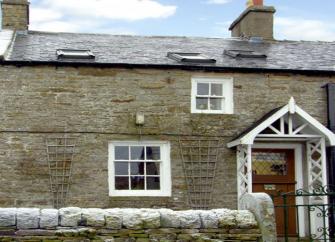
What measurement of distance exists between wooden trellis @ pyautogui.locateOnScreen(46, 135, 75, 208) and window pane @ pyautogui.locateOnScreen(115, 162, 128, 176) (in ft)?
3.79

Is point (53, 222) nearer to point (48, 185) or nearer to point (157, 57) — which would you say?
point (48, 185)

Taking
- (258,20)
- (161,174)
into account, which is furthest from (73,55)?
(258,20)

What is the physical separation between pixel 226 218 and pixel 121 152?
7716mm

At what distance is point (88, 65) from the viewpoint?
15.3 m

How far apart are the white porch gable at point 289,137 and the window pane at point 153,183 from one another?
1974mm

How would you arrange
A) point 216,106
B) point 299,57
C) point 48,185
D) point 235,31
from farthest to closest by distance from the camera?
point 235,31 < point 299,57 < point 216,106 < point 48,185

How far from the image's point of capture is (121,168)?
15367 millimetres

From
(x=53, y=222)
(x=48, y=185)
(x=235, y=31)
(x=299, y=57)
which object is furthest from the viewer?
(x=235, y=31)

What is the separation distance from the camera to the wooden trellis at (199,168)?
50.4ft

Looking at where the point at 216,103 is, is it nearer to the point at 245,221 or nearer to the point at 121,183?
the point at 121,183

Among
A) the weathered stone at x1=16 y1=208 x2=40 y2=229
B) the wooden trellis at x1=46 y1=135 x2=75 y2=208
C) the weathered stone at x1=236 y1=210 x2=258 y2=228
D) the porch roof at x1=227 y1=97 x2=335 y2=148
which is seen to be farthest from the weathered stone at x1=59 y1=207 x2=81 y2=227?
the porch roof at x1=227 y1=97 x2=335 y2=148

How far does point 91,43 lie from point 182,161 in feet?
15.4

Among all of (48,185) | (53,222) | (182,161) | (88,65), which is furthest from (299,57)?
(53,222)

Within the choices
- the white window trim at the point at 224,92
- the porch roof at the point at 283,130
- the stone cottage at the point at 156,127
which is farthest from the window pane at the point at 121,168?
the porch roof at the point at 283,130
